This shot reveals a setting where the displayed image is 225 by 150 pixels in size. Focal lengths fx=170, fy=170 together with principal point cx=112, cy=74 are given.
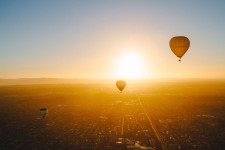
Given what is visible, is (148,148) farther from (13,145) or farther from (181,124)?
(13,145)

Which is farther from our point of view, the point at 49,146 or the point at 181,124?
the point at 181,124

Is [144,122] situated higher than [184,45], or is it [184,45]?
[184,45]

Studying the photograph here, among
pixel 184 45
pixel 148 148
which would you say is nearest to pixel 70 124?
pixel 148 148

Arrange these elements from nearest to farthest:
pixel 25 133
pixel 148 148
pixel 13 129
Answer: pixel 148 148 < pixel 25 133 < pixel 13 129

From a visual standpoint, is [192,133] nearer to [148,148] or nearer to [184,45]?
[148,148]

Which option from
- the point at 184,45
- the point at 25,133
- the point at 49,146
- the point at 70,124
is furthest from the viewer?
the point at 184,45

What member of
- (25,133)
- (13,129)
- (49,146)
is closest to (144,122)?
(49,146)
